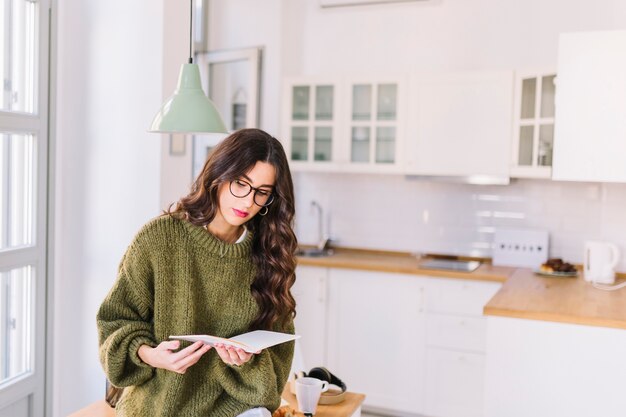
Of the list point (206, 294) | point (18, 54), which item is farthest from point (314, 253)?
point (206, 294)

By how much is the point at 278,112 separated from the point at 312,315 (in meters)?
1.44

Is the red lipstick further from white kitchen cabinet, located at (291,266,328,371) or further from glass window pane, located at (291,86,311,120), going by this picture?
glass window pane, located at (291,86,311,120)

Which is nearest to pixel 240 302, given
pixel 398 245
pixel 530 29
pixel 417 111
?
pixel 417 111

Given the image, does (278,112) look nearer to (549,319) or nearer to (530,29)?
(530,29)

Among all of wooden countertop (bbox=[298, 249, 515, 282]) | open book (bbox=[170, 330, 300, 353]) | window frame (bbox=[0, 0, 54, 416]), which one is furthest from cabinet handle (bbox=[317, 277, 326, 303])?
open book (bbox=[170, 330, 300, 353])

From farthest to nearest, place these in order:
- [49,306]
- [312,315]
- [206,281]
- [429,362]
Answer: [312,315] < [429,362] < [49,306] < [206,281]

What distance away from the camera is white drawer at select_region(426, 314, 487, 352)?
404 centimetres

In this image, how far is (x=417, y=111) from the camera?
14.1 feet

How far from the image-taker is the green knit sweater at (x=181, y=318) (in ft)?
6.21

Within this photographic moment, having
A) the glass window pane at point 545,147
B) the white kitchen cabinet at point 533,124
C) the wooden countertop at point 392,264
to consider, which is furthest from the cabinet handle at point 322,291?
the glass window pane at point 545,147

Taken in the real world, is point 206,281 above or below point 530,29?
below

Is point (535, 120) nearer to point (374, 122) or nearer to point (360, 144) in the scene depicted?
point (374, 122)

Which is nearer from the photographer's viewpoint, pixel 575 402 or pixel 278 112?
pixel 575 402

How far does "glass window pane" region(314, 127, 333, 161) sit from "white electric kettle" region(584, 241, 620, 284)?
1.71 meters
